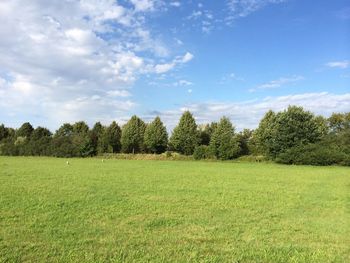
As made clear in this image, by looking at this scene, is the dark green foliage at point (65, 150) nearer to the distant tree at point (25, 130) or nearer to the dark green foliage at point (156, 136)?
the dark green foliage at point (156, 136)

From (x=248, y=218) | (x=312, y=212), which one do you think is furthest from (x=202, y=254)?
(x=312, y=212)

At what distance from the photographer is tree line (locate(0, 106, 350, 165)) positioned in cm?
4422

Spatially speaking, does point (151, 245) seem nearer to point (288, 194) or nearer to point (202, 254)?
point (202, 254)

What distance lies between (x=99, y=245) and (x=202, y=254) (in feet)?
6.60

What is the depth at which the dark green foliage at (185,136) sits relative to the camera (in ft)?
198

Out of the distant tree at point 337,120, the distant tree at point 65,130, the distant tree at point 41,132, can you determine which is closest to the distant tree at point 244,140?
the distant tree at point 337,120

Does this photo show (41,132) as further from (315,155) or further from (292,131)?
(315,155)

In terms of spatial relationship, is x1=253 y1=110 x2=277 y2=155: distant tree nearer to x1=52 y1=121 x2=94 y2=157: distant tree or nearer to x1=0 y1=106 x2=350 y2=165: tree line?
x1=0 y1=106 x2=350 y2=165: tree line

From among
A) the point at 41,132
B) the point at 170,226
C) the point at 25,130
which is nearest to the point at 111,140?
the point at 41,132

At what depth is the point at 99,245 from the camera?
7137 millimetres

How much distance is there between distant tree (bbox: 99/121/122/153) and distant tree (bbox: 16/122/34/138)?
21.4m

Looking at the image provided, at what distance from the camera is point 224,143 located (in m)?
53.6

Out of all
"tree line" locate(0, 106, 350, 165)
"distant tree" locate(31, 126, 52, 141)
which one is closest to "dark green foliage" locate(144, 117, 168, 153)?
"tree line" locate(0, 106, 350, 165)

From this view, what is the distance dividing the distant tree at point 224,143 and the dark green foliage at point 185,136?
490 cm
